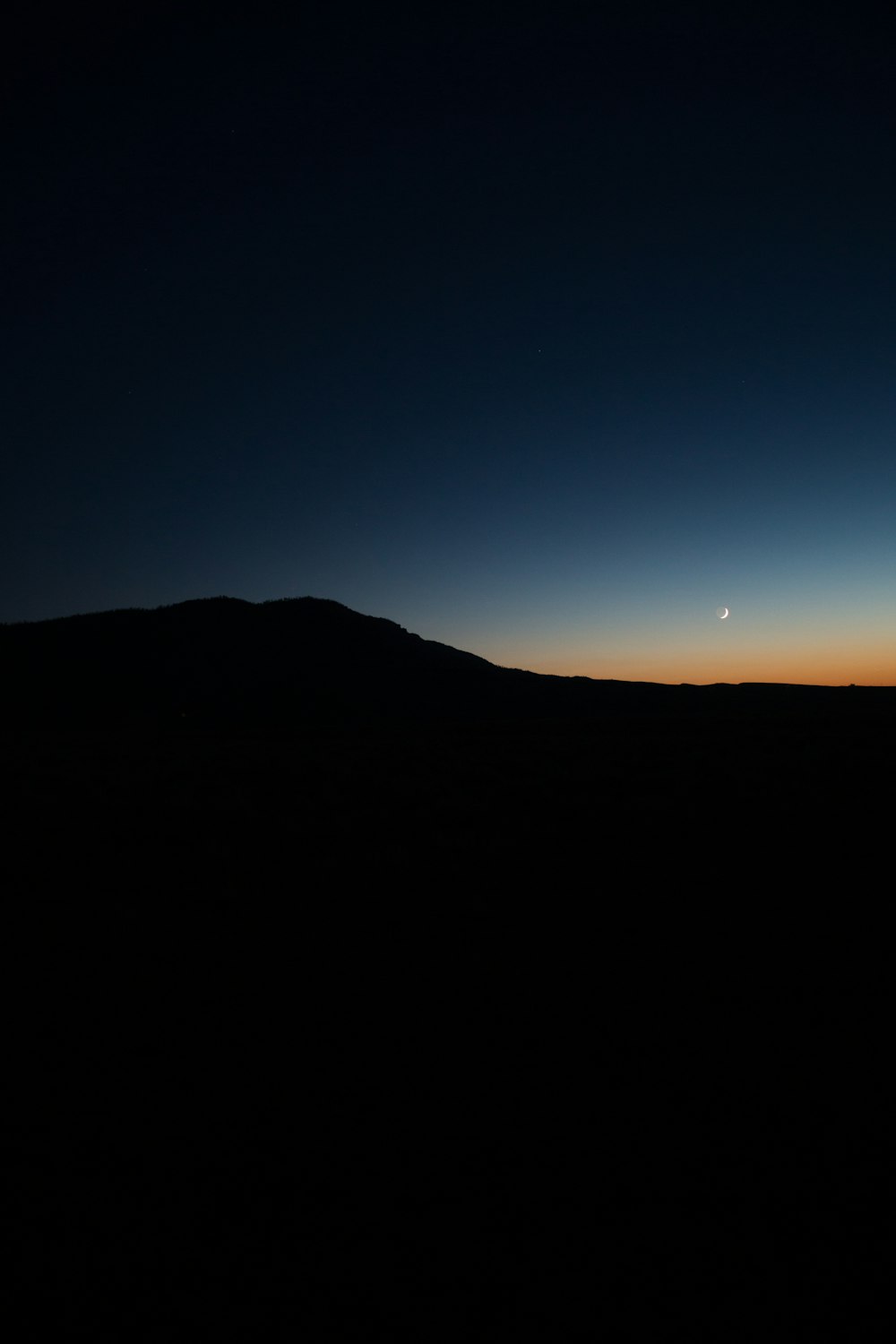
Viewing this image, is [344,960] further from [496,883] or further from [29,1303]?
[29,1303]

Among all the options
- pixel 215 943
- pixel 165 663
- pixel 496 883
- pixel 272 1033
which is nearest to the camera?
pixel 272 1033

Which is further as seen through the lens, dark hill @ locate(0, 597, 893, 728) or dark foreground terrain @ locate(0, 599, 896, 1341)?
dark hill @ locate(0, 597, 893, 728)

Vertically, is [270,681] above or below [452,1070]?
above

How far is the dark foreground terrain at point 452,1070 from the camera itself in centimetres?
330

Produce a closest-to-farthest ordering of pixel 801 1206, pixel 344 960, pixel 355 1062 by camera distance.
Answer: pixel 801 1206, pixel 355 1062, pixel 344 960

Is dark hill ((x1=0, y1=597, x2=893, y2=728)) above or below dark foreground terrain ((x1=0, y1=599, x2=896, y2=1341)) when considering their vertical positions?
above

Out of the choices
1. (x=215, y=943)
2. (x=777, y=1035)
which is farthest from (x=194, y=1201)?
(x=777, y=1035)

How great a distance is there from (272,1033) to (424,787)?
10.2 metres

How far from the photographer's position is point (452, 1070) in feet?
16.3

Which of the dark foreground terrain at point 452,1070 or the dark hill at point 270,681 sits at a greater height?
the dark hill at point 270,681

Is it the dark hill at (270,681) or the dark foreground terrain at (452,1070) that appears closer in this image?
the dark foreground terrain at (452,1070)

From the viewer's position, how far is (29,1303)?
3.22 m

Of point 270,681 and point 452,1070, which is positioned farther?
point 270,681

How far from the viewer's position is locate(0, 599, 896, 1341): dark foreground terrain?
330cm
